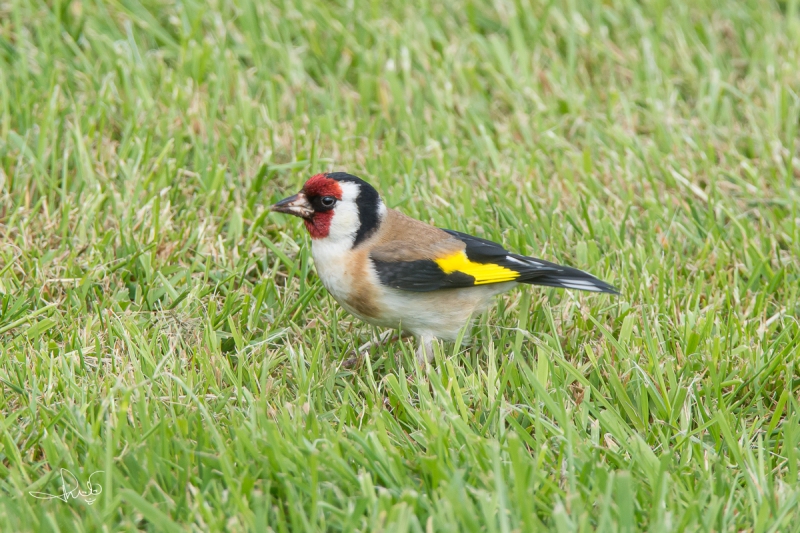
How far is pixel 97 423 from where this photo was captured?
11.2 ft

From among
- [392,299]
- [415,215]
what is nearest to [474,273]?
[392,299]

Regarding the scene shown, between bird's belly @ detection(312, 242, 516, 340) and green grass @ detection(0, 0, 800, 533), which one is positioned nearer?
green grass @ detection(0, 0, 800, 533)

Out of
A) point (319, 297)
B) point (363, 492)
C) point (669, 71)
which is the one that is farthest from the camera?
point (669, 71)

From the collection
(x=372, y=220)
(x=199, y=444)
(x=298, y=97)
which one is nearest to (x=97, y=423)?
(x=199, y=444)

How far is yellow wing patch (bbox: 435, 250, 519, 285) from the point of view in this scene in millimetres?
4430

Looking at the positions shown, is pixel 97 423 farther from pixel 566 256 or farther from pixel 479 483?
pixel 566 256

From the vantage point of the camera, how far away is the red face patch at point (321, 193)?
14.8ft

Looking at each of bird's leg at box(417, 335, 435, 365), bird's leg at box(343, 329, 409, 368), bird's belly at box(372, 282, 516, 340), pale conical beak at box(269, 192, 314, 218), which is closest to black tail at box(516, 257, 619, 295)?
bird's belly at box(372, 282, 516, 340)

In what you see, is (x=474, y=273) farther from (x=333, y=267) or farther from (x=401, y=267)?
(x=333, y=267)

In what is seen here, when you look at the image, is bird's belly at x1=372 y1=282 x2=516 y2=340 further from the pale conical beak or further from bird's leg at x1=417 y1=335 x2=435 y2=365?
the pale conical beak

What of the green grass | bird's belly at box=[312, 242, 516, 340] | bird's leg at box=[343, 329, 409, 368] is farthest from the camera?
bird's leg at box=[343, 329, 409, 368]

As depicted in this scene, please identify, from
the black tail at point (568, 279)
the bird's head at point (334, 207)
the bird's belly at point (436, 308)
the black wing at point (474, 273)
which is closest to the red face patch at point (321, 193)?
the bird's head at point (334, 207)

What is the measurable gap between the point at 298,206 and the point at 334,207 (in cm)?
16

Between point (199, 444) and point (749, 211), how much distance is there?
3629 mm
